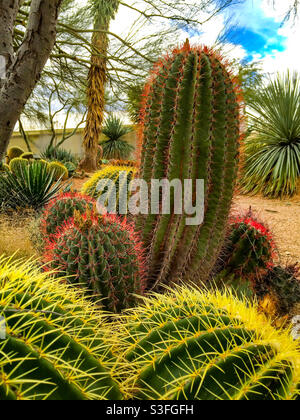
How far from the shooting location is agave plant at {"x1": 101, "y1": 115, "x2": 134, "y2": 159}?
50.9ft

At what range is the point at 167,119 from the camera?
68.0 inches

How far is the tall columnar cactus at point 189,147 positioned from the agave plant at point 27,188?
8.90ft

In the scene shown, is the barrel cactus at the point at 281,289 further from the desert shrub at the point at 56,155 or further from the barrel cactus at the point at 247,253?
the desert shrub at the point at 56,155

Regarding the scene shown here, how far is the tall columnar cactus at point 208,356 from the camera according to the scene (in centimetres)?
79

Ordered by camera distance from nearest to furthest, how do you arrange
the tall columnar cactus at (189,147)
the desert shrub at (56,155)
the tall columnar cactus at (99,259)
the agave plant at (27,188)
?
the tall columnar cactus at (99,259), the tall columnar cactus at (189,147), the agave plant at (27,188), the desert shrub at (56,155)

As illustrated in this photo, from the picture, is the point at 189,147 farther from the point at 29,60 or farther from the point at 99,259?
the point at 29,60

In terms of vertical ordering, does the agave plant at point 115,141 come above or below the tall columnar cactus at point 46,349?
above

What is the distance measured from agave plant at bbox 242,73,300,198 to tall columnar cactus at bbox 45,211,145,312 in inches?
210

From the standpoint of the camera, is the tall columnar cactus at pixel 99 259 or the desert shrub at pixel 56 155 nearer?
the tall columnar cactus at pixel 99 259

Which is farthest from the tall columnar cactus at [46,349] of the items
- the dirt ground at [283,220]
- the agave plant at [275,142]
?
the agave plant at [275,142]

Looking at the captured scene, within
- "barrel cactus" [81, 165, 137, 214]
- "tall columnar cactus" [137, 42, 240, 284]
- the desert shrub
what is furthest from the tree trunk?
the desert shrub

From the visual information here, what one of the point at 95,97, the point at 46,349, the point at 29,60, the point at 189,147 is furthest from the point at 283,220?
the point at 95,97

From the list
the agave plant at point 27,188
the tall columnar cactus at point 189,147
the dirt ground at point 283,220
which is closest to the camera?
the tall columnar cactus at point 189,147
